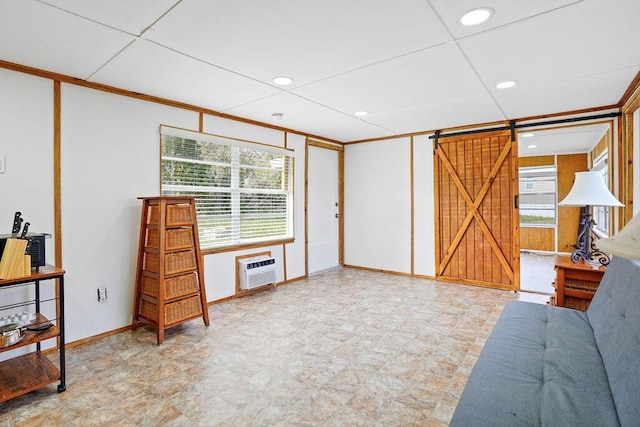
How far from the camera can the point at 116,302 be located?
3254 millimetres

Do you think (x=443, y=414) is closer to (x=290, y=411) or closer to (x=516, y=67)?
(x=290, y=411)

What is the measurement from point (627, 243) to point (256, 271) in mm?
4110

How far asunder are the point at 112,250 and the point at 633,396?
149 inches

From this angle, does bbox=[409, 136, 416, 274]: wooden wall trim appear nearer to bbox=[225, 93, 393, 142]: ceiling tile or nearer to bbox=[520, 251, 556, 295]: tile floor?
bbox=[225, 93, 393, 142]: ceiling tile

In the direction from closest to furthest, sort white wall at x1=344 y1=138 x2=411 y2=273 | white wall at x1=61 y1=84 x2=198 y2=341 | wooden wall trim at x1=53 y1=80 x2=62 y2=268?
wooden wall trim at x1=53 y1=80 x2=62 y2=268
white wall at x1=61 y1=84 x2=198 y2=341
white wall at x1=344 y1=138 x2=411 y2=273

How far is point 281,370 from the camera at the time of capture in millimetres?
2525

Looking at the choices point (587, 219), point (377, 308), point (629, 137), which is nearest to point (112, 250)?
point (377, 308)

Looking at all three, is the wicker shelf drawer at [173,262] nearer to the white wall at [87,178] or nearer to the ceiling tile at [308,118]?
the white wall at [87,178]

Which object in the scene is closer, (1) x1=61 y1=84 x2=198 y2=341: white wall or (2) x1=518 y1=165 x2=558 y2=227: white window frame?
(1) x1=61 y1=84 x2=198 y2=341: white wall

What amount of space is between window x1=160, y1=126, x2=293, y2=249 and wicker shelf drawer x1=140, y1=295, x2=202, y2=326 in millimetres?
877

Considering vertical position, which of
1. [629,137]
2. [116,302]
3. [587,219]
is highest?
[629,137]

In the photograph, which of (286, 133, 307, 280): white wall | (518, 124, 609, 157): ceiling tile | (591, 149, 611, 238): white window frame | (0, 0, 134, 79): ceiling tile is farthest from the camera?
(591, 149, 611, 238): white window frame

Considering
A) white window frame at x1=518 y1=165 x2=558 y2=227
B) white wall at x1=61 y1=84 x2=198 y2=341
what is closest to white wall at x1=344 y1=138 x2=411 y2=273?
white wall at x1=61 y1=84 x2=198 y2=341

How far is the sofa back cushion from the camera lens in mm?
1275
